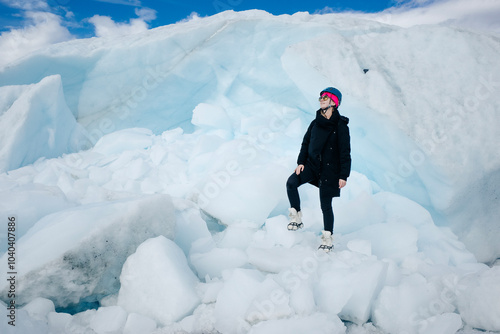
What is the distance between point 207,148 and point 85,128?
3.29 metres

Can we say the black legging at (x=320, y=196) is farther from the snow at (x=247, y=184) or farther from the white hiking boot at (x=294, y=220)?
the snow at (x=247, y=184)

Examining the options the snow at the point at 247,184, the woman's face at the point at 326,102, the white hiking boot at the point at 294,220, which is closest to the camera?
the snow at the point at 247,184

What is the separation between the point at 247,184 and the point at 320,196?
A: 867 millimetres

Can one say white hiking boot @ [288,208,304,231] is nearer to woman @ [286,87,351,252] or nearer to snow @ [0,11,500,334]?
snow @ [0,11,500,334]

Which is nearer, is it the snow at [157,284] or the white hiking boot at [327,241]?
the snow at [157,284]

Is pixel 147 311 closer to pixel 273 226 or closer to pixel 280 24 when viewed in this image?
pixel 273 226

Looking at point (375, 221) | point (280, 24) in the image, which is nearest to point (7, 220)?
point (375, 221)

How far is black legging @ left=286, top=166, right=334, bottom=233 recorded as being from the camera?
198 cm

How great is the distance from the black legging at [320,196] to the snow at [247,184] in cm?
22

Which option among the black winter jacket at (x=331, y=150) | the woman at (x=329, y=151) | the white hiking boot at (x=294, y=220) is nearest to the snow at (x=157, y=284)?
the white hiking boot at (x=294, y=220)

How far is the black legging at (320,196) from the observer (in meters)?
1.98

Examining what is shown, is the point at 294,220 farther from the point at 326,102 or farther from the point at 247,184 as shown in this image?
the point at 326,102

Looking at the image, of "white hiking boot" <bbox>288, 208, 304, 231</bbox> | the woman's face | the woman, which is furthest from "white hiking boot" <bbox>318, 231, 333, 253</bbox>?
the woman's face

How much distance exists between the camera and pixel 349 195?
11.4 ft
